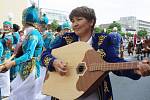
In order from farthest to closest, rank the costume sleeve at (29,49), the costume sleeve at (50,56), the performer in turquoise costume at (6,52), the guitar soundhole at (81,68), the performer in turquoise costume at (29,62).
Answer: the performer in turquoise costume at (6,52) < the performer in turquoise costume at (29,62) < the costume sleeve at (29,49) < the costume sleeve at (50,56) < the guitar soundhole at (81,68)

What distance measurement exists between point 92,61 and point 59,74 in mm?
396

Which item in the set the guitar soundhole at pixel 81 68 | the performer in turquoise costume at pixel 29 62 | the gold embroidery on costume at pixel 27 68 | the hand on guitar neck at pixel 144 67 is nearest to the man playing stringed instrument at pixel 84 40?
the guitar soundhole at pixel 81 68

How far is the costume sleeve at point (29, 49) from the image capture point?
13.4 ft

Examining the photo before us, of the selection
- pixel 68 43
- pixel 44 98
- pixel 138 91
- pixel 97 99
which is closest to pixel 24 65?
pixel 44 98

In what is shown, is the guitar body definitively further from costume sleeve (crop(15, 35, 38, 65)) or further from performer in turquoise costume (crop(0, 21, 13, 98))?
performer in turquoise costume (crop(0, 21, 13, 98))

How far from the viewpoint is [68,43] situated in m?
3.30

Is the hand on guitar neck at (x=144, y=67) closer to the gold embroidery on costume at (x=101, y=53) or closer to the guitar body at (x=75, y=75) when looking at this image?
the guitar body at (x=75, y=75)

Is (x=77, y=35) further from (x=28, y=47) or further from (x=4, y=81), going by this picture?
(x=4, y=81)

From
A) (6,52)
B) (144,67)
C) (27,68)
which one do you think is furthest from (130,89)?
(144,67)

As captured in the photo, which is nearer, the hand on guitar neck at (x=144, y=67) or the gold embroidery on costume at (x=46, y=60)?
the hand on guitar neck at (x=144, y=67)

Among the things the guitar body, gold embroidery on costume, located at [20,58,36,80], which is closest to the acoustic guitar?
the guitar body

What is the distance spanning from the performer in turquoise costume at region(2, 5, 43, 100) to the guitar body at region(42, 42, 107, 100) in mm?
1056

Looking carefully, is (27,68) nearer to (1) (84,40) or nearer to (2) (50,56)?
(2) (50,56)

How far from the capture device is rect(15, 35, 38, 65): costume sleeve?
4.08 meters
